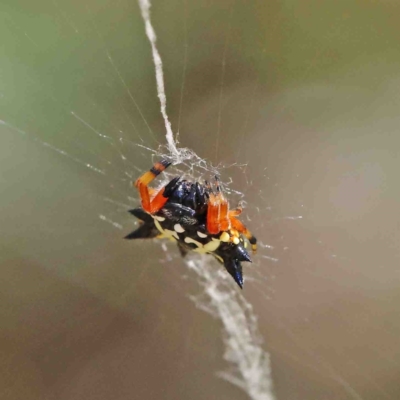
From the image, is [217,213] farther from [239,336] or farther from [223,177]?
[239,336]

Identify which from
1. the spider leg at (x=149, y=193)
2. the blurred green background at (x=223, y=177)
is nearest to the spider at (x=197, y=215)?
the spider leg at (x=149, y=193)

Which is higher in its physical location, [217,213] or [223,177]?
[223,177]

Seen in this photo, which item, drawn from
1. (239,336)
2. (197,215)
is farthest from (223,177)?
(239,336)

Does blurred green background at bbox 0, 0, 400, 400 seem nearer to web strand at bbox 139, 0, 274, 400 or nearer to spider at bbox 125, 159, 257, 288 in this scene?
web strand at bbox 139, 0, 274, 400

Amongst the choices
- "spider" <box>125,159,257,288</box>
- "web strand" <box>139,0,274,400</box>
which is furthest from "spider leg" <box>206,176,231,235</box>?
"web strand" <box>139,0,274,400</box>

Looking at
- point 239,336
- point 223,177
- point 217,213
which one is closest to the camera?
point 217,213

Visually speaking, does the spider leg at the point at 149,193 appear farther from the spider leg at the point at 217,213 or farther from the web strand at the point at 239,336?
the web strand at the point at 239,336
